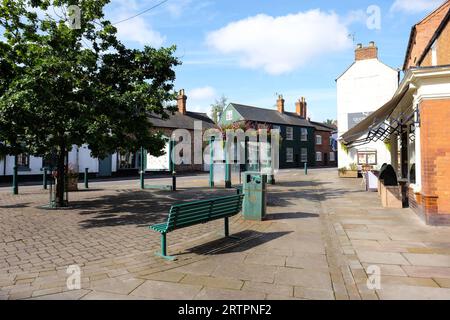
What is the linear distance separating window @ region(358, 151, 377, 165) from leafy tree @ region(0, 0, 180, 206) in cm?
2068

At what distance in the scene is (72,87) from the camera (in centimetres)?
920

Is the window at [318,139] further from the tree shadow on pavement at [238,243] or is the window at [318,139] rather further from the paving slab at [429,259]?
the paving slab at [429,259]

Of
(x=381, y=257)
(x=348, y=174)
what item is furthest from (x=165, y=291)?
(x=348, y=174)

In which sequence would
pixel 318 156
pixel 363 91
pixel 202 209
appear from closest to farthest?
pixel 202 209, pixel 363 91, pixel 318 156

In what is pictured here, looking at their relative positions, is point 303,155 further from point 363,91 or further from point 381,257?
point 381,257

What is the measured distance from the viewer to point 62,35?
9469 millimetres

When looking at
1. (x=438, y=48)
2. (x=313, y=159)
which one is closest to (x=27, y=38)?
(x=438, y=48)

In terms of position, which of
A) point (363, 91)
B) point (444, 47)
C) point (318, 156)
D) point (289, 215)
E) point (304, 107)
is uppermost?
point (304, 107)

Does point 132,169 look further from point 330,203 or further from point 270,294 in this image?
point 270,294

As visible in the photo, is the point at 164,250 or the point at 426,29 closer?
the point at 164,250

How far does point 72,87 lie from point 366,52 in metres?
25.6

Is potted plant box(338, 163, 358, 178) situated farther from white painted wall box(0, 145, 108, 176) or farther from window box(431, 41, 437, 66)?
white painted wall box(0, 145, 108, 176)

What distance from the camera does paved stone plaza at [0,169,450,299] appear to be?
4.09 m
